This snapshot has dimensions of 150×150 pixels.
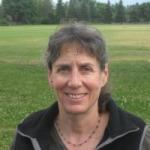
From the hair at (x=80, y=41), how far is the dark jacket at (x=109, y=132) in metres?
0.28

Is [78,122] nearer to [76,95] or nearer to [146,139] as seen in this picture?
[76,95]

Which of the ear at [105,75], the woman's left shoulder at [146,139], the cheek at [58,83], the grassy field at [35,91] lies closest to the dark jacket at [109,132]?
the woman's left shoulder at [146,139]

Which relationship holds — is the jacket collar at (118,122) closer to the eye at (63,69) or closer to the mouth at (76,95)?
the mouth at (76,95)

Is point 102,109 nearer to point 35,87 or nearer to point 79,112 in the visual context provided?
point 79,112

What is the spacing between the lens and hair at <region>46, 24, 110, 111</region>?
2854 millimetres

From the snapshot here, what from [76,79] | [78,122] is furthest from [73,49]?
[78,122]

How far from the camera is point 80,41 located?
286 cm

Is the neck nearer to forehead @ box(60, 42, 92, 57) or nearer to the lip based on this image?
the lip

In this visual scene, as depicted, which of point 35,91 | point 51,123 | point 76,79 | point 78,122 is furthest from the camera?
point 35,91

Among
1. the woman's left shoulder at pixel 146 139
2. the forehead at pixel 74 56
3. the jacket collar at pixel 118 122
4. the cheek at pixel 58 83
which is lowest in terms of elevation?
the woman's left shoulder at pixel 146 139

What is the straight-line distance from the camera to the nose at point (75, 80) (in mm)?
2764

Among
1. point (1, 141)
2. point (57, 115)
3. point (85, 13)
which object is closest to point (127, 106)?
point (1, 141)

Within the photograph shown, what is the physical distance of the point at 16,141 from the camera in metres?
2.98

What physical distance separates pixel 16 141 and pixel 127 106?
9705mm
